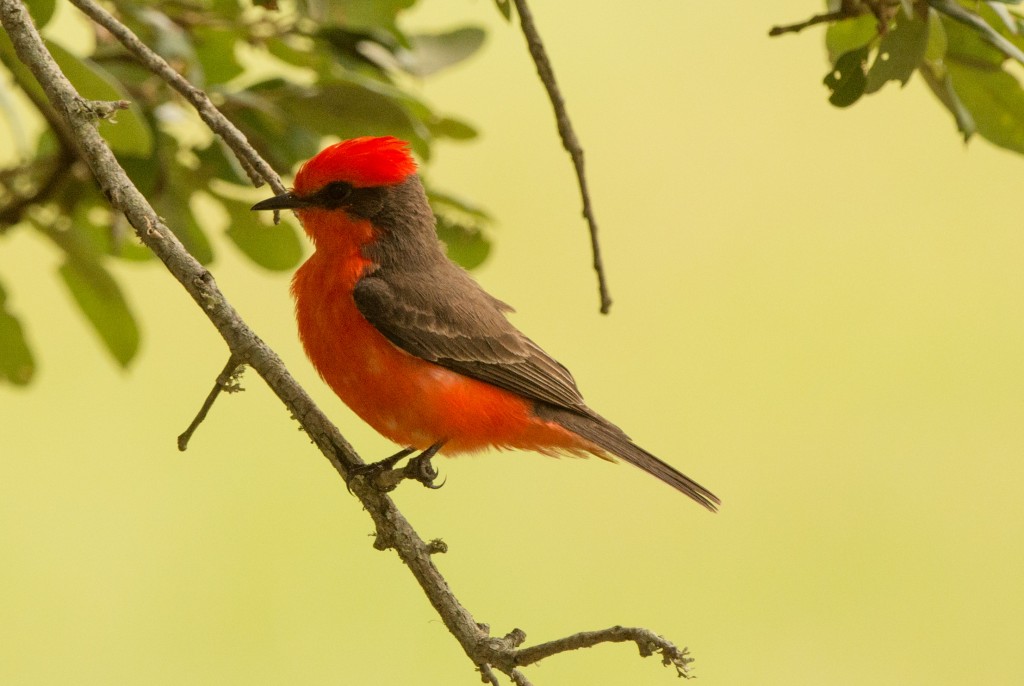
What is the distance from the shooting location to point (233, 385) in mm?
2518

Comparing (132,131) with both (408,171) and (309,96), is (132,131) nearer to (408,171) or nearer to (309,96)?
(309,96)

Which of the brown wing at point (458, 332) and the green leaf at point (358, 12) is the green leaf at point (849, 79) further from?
the brown wing at point (458, 332)

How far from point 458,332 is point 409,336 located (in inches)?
7.4

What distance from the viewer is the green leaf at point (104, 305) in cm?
352

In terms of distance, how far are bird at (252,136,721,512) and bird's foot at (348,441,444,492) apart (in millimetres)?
245

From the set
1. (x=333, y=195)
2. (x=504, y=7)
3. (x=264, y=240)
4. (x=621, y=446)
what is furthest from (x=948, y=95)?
(x=264, y=240)

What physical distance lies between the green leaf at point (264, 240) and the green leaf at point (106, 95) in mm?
634

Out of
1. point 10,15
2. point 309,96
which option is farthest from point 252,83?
point 10,15

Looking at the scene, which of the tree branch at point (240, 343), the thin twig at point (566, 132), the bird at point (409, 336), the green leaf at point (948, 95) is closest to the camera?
the tree branch at point (240, 343)

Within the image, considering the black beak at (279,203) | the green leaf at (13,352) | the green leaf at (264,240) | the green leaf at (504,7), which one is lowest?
the green leaf at (13,352)

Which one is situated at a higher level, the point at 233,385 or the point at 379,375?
the point at 379,375

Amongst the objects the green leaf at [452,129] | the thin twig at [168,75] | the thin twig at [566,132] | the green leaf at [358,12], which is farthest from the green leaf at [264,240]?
the thin twig at [566,132]

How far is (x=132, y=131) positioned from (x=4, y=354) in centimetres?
99

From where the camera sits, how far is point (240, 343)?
240cm
